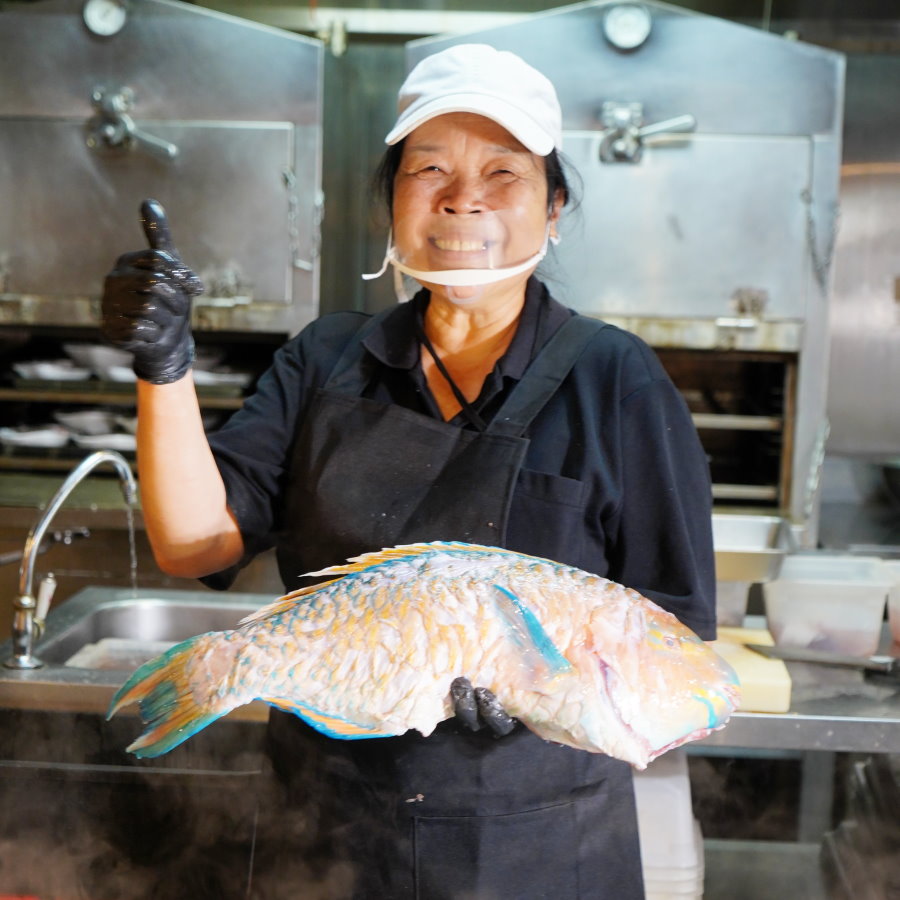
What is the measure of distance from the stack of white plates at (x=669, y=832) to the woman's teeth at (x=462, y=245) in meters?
1.09

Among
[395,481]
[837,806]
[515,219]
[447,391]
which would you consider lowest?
[837,806]

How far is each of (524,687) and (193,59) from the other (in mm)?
3185

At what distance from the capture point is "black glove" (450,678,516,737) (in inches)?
45.3

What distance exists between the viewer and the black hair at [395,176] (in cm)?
146

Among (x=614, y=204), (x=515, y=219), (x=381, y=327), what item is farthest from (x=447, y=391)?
(x=614, y=204)

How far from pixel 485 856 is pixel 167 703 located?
21.3 inches

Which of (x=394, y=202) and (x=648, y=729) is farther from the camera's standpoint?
(x=394, y=202)

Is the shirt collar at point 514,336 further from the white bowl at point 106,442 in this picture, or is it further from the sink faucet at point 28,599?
the white bowl at point 106,442

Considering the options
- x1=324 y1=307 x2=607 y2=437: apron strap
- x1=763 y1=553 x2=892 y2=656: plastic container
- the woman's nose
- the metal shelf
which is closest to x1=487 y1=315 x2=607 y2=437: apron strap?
x1=324 y1=307 x2=607 y2=437: apron strap

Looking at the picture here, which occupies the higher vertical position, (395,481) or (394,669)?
(395,481)

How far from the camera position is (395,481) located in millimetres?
1382

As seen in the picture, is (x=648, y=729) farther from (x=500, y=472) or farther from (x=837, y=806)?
(x=837, y=806)

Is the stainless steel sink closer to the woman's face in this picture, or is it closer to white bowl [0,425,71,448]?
the woman's face

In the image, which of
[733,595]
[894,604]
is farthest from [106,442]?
[894,604]
